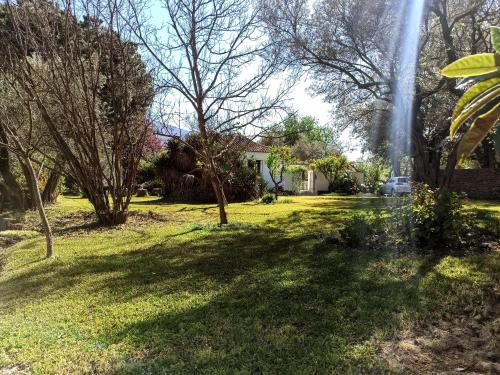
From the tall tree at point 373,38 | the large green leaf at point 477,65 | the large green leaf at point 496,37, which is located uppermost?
the tall tree at point 373,38

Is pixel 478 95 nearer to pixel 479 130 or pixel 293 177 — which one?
pixel 479 130

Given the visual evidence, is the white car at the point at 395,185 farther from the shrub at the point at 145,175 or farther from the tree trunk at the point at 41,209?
the tree trunk at the point at 41,209

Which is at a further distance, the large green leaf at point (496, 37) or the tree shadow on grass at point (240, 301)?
the tree shadow on grass at point (240, 301)

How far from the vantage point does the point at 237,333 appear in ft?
12.7

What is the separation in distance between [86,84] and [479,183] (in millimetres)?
19986

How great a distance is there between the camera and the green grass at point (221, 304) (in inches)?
135

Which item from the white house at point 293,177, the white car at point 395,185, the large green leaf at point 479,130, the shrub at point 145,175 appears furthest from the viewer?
the white house at point 293,177

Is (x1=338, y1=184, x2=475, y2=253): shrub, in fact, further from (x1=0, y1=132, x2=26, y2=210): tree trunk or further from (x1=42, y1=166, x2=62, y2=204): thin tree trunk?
(x1=42, y1=166, x2=62, y2=204): thin tree trunk

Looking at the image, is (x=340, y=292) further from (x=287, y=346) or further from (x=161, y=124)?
(x=161, y=124)

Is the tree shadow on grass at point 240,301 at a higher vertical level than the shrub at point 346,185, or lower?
lower

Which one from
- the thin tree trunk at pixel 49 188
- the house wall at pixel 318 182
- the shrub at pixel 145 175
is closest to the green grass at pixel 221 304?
the thin tree trunk at pixel 49 188

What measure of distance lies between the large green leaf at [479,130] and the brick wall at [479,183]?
20.5 meters

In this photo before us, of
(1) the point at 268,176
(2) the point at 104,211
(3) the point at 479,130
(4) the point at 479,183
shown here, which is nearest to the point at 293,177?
(1) the point at 268,176

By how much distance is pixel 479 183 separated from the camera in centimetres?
2225
